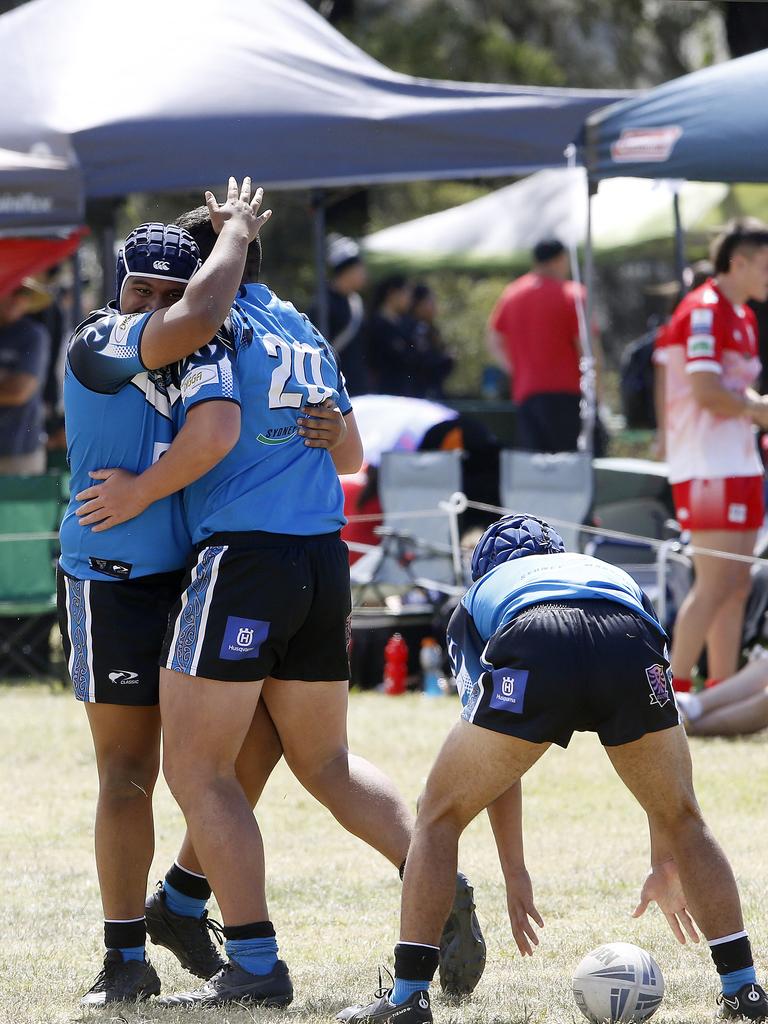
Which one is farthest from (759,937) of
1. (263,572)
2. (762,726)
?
(762,726)

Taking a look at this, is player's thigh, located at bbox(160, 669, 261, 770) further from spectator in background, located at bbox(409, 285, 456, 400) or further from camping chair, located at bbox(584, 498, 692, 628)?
spectator in background, located at bbox(409, 285, 456, 400)

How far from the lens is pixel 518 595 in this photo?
3.46m

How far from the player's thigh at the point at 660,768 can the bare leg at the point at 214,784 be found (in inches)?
33.3

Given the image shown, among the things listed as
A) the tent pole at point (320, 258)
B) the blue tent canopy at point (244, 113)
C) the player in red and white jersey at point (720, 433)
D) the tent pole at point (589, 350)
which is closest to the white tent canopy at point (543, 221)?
the tent pole at point (320, 258)

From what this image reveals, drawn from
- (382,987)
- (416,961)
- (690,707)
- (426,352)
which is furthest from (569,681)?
(426,352)

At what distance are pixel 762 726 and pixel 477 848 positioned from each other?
214 centimetres

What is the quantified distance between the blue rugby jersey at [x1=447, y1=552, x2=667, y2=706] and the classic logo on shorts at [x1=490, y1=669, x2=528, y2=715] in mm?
67

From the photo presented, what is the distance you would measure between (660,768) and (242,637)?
959mm

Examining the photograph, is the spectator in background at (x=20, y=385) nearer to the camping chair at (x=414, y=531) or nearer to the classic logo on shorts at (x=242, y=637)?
the camping chair at (x=414, y=531)

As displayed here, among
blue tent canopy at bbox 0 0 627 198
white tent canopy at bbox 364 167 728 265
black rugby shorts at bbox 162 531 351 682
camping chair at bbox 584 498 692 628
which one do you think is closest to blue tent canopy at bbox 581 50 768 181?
blue tent canopy at bbox 0 0 627 198

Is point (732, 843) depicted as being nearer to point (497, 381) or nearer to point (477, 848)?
point (477, 848)

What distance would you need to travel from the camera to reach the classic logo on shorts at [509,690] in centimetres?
330

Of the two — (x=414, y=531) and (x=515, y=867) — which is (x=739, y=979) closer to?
(x=515, y=867)

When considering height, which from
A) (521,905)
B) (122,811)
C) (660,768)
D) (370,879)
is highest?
(660,768)
